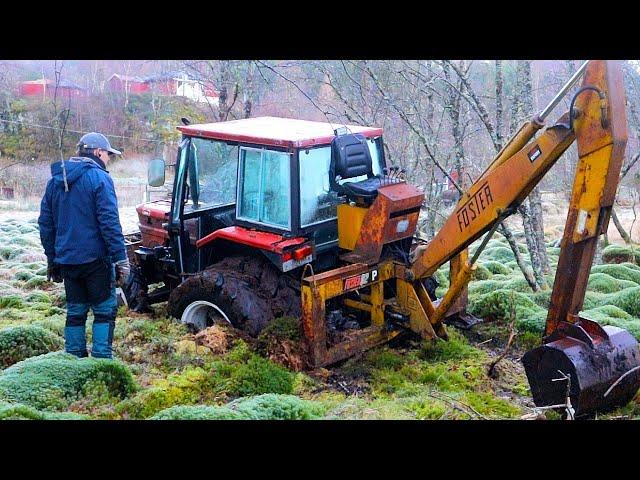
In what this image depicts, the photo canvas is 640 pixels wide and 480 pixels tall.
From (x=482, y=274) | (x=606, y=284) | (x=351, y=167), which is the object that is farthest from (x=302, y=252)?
(x=482, y=274)

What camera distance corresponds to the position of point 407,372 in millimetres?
6398

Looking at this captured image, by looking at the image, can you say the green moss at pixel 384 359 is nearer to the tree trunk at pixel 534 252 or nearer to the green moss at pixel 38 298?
the tree trunk at pixel 534 252

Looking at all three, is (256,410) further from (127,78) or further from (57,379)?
(127,78)

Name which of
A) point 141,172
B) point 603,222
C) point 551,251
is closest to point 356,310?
point 603,222

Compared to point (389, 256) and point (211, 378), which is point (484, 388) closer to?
point (389, 256)

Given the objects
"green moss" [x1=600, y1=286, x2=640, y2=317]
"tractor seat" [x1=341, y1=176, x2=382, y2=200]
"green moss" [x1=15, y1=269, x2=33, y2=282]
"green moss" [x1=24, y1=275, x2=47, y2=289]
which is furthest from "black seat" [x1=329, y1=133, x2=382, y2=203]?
"green moss" [x1=15, y1=269, x2=33, y2=282]

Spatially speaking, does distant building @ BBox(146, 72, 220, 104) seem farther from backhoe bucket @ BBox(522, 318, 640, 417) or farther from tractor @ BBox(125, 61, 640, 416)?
backhoe bucket @ BBox(522, 318, 640, 417)

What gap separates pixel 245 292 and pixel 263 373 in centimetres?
99

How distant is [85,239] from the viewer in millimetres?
5867

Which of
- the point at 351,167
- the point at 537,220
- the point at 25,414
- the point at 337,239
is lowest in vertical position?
the point at 25,414

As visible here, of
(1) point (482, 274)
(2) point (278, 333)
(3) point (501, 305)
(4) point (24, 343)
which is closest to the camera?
(2) point (278, 333)

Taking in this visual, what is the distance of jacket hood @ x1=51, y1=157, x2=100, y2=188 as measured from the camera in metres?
5.89

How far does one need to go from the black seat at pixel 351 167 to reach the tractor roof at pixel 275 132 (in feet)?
0.56

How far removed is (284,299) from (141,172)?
759 inches
